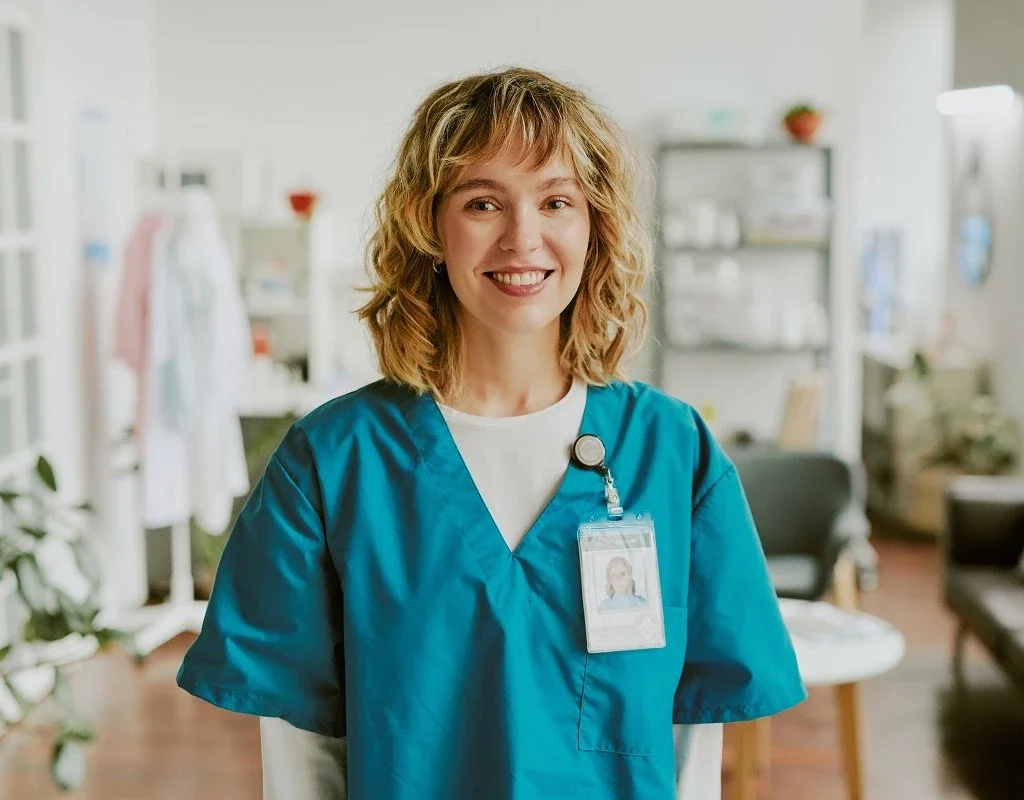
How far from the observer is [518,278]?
122 cm

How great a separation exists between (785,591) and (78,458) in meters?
2.48

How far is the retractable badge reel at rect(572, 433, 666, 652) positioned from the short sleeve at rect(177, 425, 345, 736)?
263 mm

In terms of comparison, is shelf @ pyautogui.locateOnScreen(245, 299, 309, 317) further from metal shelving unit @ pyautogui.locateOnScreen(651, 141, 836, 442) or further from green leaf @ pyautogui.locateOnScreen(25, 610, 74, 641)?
green leaf @ pyautogui.locateOnScreen(25, 610, 74, 641)

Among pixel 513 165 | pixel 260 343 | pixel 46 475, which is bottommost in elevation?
pixel 46 475

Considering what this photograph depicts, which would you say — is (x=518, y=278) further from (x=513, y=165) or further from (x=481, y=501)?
(x=481, y=501)

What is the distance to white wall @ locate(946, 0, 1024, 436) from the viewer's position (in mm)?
5758

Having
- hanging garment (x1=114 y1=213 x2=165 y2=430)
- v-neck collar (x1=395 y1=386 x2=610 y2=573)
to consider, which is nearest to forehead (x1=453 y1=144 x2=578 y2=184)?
v-neck collar (x1=395 y1=386 x2=610 y2=573)

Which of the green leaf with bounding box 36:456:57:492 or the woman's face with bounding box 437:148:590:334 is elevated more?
the woman's face with bounding box 437:148:590:334

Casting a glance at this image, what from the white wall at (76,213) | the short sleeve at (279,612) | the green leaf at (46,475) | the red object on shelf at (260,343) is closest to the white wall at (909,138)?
the red object on shelf at (260,343)

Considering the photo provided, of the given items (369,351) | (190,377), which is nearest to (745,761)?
(369,351)

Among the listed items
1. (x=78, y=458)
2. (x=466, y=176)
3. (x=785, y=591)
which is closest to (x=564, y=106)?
(x=466, y=176)

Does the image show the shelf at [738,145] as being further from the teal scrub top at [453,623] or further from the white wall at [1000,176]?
the teal scrub top at [453,623]

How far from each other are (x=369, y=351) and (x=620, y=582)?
5.82 feet

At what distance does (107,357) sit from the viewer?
455 centimetres
